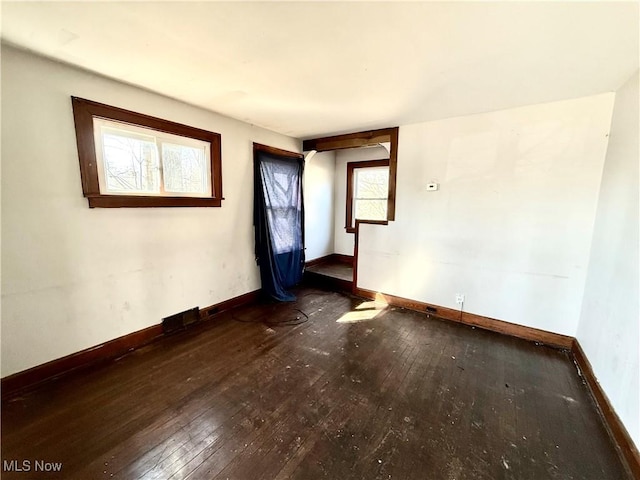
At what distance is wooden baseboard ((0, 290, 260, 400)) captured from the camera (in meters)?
1.88

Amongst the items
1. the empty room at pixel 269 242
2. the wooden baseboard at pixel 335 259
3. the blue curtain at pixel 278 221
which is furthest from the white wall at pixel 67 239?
the wooden baseboard at pixel 335 259

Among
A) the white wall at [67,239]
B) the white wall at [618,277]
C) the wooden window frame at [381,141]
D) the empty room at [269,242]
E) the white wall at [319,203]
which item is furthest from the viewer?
the white wall at [319,203]

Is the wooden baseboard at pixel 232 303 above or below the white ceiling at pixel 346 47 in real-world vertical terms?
below

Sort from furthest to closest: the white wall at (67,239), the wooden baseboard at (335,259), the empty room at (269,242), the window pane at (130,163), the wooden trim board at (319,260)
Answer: the wooden baseboard at (335,259) → the wooden trim board at (319,260) → the window pane at (130,163) → the white wall at (67,239) → the empty room at (269,242)

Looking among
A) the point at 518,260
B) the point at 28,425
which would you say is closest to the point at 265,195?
the point at 28,425

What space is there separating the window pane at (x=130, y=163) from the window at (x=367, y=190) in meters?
3.40

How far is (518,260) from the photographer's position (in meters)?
2.79

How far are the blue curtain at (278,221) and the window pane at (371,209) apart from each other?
1362 millimetres

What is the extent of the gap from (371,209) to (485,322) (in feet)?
8.69

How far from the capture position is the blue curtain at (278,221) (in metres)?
3.58

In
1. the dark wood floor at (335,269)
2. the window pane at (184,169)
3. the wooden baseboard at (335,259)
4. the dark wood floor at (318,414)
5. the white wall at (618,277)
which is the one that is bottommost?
the dark wood floor at (318,414)

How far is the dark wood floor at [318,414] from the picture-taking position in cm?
141

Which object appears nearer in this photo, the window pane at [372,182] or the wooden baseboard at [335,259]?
the window pane at [372,182]

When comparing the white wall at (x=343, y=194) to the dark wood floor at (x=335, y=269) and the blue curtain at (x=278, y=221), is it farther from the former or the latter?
the blue curtain at (x=278, y=221)
